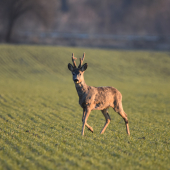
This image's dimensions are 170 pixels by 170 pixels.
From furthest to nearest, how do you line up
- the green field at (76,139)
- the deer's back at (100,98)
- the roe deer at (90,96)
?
the deer's back at (100,98), the roe deer at (90,96), the green field at (76,139)

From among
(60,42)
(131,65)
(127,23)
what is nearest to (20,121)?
(131,65)

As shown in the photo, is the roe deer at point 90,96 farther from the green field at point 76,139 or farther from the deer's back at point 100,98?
the green field at point 76,139

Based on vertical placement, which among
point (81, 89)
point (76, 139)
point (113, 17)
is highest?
point (113, 17)

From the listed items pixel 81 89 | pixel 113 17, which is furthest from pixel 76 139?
pixel 113 17

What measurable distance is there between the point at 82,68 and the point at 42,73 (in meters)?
34.3

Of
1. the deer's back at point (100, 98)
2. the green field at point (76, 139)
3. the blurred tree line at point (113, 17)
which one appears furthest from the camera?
the blurred tree line at point (113, 17)

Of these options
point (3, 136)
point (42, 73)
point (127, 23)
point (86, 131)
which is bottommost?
point (3, 136)

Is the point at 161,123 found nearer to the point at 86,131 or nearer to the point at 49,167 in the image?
the point at 86,131

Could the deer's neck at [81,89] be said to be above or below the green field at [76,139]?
above

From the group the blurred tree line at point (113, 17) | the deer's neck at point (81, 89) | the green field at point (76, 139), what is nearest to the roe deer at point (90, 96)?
the deer's neck at point (81, 89)

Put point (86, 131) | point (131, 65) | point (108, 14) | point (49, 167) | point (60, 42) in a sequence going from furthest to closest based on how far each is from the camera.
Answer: point (108, 14), point (60, 42), point (131, 65), point (86, 131), point (49, 167)

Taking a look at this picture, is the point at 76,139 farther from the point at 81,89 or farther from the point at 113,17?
the point at 113,17

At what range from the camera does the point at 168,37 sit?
67.1 metres

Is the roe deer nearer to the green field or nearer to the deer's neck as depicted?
the deer's neck
